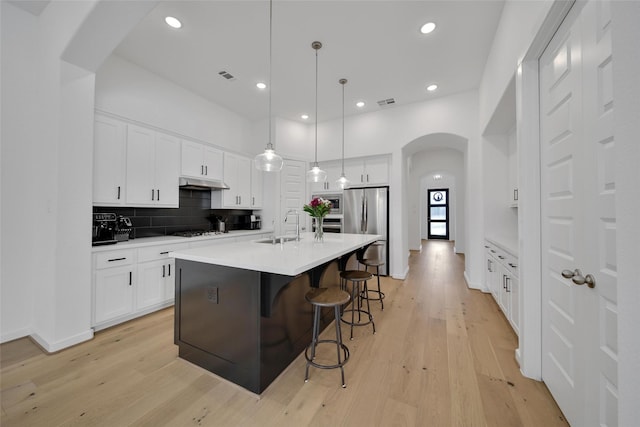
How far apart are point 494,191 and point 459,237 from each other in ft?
15.0

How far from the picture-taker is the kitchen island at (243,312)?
1597mm

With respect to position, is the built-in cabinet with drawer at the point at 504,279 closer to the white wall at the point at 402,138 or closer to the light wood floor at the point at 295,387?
the light wood floor at the point at 295,387

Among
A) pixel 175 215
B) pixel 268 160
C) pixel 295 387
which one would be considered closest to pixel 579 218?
pixel 295 387

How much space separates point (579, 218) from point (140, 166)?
4.16 m

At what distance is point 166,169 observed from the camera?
10.9ft

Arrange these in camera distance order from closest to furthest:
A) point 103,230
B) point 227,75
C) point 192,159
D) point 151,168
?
point 103,230 → point 151,168 → point 227,75 → point 192,159

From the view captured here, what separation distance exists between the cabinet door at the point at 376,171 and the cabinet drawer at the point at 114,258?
154 inches

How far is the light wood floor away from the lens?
1.42 meters

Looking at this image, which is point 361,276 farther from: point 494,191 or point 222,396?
point 494,191

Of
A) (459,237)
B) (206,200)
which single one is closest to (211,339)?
(206,200)

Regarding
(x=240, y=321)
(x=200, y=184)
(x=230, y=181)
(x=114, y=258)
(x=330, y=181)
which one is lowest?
(x=240, y=321)

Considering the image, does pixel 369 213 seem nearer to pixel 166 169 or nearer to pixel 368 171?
pixel 368 171

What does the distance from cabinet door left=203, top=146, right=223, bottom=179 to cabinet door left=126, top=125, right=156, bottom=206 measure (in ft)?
2.59

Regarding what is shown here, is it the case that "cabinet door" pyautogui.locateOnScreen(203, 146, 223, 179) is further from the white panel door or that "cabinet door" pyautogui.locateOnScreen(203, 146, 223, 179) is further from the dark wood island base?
the white panel door
